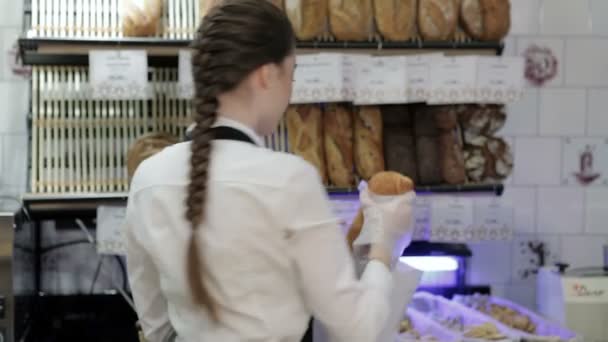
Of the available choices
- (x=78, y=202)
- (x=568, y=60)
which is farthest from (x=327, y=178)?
(x=568, y=60)

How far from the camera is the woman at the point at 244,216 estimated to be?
1261mm

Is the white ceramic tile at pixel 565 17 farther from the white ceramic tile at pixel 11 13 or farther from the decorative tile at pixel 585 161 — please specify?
the white ceramic tile at pixel 11 13

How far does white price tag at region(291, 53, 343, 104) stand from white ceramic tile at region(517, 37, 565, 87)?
1060 mm

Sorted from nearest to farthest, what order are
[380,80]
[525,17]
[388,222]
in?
1. [388,222]
2. [380,80]
3. [525,17]

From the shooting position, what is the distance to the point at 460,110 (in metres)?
2.71

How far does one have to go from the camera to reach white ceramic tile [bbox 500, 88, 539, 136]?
317 cm

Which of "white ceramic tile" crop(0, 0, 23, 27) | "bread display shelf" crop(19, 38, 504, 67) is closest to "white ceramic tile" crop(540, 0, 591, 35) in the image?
"bread display shelf" crop(19, 38, 504, 67)

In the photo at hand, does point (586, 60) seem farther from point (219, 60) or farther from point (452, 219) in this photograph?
point (219, 60)

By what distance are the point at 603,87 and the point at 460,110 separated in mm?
876

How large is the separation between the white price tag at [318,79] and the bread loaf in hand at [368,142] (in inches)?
8.6

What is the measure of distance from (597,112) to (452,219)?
103cm

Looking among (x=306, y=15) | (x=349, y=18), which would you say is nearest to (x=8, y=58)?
(x=306, y=15)

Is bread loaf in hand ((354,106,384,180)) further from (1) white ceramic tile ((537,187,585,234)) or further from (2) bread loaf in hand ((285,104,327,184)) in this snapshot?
(1) white ceramic tile ((537,187,585,234))

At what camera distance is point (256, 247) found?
1266 millimetres
